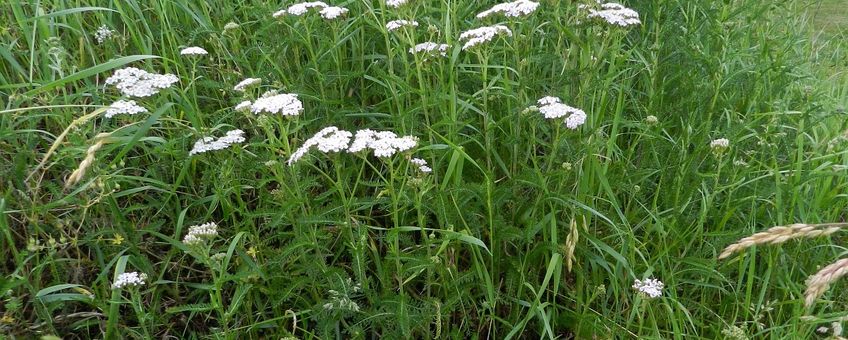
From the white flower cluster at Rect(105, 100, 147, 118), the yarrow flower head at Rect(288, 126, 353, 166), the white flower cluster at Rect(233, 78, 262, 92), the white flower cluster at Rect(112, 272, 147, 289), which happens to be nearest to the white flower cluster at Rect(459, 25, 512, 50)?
the yarrow flower head at Rect(288, 126, 353, 166)

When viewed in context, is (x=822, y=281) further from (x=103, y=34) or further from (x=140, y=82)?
(x=103, y=34)

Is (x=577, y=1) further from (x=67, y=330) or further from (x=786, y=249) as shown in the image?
(x=67, y=330)

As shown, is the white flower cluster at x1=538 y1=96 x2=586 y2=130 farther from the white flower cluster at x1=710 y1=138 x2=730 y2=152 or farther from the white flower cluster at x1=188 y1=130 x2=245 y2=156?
the white flower cluster at x1=188 y1=130 x2=245 y2=156

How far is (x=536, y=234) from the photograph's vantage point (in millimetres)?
2494

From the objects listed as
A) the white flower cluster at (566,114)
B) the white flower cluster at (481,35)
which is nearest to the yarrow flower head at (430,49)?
the white flower cluster at (481,35)

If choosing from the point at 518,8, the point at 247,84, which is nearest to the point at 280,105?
the point at 247,84

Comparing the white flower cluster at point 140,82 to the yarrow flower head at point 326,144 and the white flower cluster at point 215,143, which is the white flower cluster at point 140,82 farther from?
the yarrow flower head at point 326,144

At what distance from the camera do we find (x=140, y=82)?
2.25 meters

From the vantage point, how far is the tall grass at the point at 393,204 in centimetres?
213

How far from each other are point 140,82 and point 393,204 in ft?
3.06

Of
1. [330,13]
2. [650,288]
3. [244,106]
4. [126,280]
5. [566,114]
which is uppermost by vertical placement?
[330,13]

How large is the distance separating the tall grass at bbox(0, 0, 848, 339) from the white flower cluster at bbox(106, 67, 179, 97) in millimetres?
61


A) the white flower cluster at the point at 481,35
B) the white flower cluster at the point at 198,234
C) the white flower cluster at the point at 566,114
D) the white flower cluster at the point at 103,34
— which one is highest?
the white flower cluster at the point at 481,35

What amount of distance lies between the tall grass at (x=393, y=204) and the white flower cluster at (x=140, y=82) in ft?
0.20
